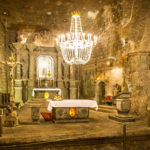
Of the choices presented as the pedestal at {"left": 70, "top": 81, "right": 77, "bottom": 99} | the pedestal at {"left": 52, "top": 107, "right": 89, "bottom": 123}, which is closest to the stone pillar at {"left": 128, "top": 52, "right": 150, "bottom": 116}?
the pedestal at {"left": 52, "top": 107, "right": 89, "bottom": 123}

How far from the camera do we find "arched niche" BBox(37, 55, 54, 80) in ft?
51.2

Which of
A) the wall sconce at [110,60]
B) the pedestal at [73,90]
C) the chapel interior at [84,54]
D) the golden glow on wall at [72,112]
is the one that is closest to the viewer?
the golden glow on wall at [72,112]

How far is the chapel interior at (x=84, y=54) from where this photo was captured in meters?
8.91

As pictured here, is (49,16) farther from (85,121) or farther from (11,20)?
(85,121)

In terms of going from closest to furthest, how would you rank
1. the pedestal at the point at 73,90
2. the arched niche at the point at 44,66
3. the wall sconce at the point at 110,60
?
the wall sconce at the point at 110,60 < the arched niche at the point at 44,66 < the pedestal at the point at 73,90

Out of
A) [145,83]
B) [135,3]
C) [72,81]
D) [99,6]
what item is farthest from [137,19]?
[72,81]

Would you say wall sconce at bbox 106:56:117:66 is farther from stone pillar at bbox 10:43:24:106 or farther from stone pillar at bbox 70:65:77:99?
stone pillar at bbox 10:43:24:106

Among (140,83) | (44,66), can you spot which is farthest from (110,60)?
(44,66)

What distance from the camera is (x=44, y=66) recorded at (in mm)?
15867

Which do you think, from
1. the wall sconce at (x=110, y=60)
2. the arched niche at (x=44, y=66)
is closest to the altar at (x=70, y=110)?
the wall sconce at (x=110, y=60)

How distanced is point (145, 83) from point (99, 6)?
6304 mm

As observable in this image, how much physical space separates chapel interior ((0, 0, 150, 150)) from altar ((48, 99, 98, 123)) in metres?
0.59

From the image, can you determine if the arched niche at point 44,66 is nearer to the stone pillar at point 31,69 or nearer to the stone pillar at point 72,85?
the stone pillar at point 31,69

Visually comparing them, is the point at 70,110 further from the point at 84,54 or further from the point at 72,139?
the point at 84,54
